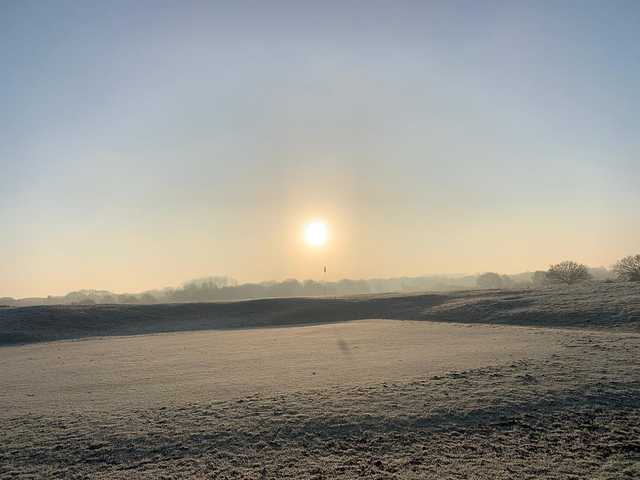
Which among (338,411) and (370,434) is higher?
(338,411)

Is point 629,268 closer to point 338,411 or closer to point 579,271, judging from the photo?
point 579,271

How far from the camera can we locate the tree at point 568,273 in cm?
8525

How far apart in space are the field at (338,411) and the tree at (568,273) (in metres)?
68.1

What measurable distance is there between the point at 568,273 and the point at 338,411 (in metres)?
87.1

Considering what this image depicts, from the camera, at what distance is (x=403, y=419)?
12000 millimetres

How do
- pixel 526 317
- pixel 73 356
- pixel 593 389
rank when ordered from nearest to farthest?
pixel 593 389
pixel 73 356
pixel 526 317

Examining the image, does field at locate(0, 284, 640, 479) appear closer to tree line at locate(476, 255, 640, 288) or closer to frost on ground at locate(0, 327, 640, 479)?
frost on ground at locate(0, 327, 640, 479)

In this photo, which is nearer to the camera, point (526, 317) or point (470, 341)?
point (470, 341)

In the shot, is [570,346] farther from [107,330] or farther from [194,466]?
[107,330]

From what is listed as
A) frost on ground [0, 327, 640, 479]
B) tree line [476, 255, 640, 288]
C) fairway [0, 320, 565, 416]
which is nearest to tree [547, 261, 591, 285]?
tree line [476, 255, 640, 288]

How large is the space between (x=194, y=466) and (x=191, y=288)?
6689 inches

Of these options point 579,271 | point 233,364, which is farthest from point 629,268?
point 233,364

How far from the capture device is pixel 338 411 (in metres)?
12.7

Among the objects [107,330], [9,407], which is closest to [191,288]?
[107,330]
